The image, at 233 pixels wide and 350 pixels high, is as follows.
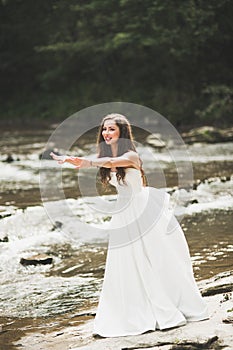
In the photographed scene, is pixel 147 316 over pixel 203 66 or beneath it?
beneath

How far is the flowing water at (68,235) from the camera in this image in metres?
6.70

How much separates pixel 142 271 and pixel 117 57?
1159 inches

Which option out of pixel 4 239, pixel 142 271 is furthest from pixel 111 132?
pixel 4 239

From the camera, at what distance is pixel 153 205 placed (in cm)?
542

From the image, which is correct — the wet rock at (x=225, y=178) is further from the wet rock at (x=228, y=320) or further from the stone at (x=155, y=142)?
the wet rock at (x=228, y=320)

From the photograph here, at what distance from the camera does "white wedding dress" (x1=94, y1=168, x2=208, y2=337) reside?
5.24m

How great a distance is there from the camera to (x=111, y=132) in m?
5.31

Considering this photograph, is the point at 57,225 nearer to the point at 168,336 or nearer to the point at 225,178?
the point at 225,178

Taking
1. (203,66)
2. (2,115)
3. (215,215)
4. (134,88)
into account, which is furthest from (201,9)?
(215,215)

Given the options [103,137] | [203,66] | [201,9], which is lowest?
[103,137]

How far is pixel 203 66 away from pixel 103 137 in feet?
79.4

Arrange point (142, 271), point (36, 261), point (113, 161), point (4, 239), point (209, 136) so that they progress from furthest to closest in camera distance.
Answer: point (209, 136) < point (4, 239) < point (36, 261) < point (142, 271) < point (113, 161)

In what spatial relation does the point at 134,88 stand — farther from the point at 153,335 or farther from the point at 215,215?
the point at 153,335

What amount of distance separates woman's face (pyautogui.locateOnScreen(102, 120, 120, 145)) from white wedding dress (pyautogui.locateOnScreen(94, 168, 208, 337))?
0.28 meters
